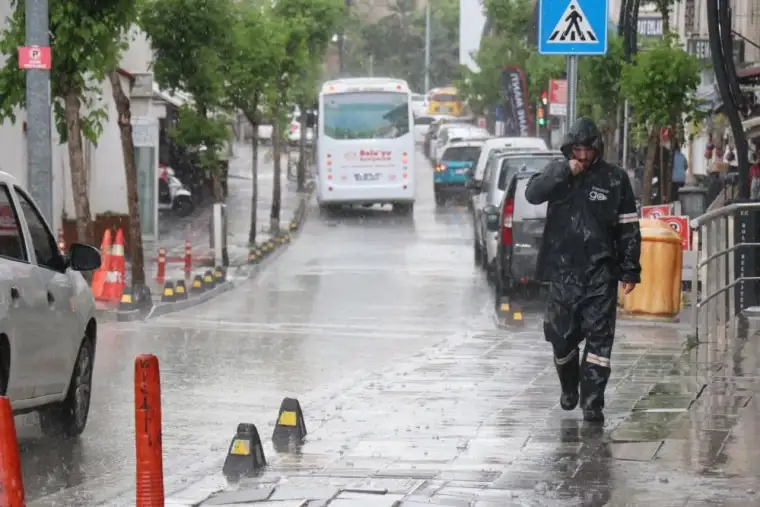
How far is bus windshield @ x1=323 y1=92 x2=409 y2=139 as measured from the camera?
45781mm

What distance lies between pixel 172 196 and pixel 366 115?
5724mm

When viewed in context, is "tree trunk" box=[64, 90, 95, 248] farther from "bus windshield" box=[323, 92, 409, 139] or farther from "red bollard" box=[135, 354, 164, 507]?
"bus windshield" box=[323, 92, 409, 139]

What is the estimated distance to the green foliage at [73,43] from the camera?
21375mm

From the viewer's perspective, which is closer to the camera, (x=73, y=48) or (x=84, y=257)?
(x=84, y=257)

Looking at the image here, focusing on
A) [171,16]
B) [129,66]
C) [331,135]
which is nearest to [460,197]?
[331,135]

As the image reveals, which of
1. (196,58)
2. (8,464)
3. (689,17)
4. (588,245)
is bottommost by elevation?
(8,464)

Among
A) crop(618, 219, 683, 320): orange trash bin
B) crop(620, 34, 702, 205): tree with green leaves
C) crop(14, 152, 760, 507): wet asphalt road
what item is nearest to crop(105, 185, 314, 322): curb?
crop(14, 152, 760, 507): wet asphalt road

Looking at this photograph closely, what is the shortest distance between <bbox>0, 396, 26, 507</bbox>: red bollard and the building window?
136 feet

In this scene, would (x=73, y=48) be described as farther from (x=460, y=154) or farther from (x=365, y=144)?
(x=460, y=154)

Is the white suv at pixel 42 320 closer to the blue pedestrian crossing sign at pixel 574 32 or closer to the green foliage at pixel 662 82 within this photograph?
the blue pedestrian crossing sign at pixel 574 32

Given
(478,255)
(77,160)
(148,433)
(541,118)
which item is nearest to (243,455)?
(148,433)

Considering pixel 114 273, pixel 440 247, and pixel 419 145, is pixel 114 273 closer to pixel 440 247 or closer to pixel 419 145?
pixel 440 247

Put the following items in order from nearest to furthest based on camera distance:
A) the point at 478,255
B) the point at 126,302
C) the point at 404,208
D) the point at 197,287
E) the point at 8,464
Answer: the point at 8,464 < the point at 126,302 < the point at 197,287 < the point at 478,255 < the point at 404,208

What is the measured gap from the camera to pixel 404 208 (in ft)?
154
